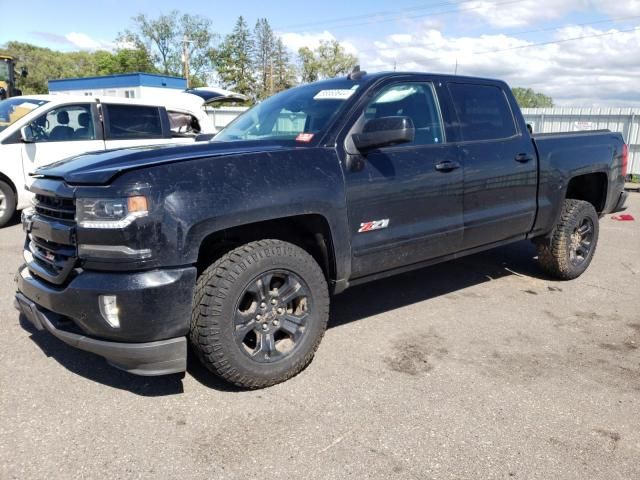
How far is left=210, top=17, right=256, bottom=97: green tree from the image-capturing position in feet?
210

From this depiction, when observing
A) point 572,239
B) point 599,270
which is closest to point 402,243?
point 572,239

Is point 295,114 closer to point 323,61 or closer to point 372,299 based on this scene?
point 372,299

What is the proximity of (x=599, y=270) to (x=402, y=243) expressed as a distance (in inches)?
135

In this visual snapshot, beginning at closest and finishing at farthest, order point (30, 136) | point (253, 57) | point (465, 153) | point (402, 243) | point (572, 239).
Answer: point (402, 243), point (465, 153), point (572, 239), point (30, 136), point (253, 57)

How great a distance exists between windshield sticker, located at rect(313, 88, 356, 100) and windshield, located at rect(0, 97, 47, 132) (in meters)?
5.73

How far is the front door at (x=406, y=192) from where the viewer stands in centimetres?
349

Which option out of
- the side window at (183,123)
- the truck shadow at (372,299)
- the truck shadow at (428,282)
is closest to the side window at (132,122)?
the side window at (183,123)

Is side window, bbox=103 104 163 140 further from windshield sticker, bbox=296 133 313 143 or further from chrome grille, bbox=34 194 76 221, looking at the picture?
windshield sticker, bbox=296 133 313 143

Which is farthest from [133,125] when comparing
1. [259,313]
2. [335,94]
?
[259,313]

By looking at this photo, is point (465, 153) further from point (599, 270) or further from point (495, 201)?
point (599, 270)

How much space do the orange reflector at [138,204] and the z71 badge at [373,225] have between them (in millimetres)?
1403

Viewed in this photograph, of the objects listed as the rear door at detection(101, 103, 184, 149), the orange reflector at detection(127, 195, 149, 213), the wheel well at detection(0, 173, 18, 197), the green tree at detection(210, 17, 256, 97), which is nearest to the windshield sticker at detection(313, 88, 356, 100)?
the orange reflector at detection(127, 195, 149, 213)

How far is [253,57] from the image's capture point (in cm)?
6481

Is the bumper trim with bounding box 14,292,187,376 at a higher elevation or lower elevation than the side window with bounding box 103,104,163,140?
lower
